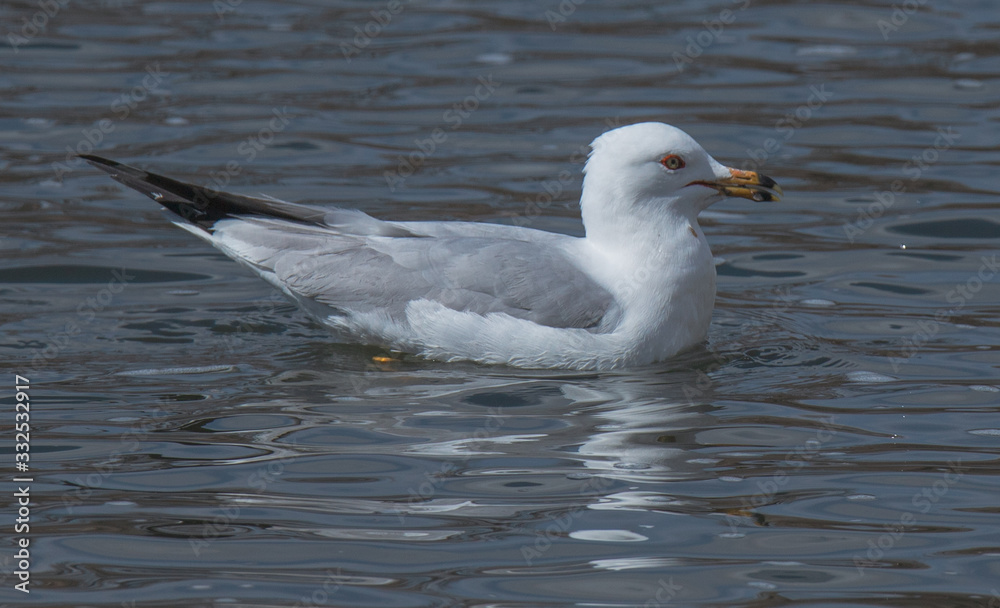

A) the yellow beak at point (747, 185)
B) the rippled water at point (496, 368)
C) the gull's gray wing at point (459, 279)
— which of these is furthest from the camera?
the yellow beak at point (747, 185)

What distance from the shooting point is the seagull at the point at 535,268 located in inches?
289

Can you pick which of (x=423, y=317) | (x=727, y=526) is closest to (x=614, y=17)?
(x=423, y=317)

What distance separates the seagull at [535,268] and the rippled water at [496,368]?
204mm

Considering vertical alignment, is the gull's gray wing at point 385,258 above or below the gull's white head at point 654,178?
below

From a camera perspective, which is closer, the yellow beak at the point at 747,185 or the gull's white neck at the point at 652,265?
the gull's white neck at the point at 652,265

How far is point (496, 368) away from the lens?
7.42 m

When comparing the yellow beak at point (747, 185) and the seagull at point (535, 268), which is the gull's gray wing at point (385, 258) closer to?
the seagull at point (535, 268)

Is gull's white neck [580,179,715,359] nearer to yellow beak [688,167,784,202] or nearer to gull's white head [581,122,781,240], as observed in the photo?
gull's white head [581,122,781,240]

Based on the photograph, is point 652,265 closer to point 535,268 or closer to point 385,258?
point 535,268

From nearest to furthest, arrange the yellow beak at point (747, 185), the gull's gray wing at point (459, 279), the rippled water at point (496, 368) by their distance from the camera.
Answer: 1. the rippled water at point (496, 368)
2. the gull's gray wing at point (459, 279)
3. the yellow beak at point (747, 185)

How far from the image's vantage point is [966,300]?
8.44 m

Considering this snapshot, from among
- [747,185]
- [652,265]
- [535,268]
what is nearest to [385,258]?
[535,268]

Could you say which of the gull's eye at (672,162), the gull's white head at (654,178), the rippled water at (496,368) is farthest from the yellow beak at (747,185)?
the rippled water at (496,368)

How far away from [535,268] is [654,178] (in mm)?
792
